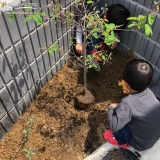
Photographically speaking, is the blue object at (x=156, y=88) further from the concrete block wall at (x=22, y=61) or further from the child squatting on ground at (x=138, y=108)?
the concrete block wall at (x=22, y=61)

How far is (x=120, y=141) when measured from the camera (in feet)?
7.20

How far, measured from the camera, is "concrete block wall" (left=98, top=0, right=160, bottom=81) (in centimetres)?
252

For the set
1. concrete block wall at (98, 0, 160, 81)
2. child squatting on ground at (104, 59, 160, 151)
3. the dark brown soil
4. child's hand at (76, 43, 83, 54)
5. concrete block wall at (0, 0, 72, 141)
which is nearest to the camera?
child squatting on ground at (104, 59, 160, 151)

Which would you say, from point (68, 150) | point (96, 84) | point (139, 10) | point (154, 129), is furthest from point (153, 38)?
point (68, 150)

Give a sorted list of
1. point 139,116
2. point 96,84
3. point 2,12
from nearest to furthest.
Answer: point 2,12 < point 139,116 < point 96,84

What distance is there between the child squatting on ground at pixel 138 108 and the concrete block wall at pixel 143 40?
946 mm

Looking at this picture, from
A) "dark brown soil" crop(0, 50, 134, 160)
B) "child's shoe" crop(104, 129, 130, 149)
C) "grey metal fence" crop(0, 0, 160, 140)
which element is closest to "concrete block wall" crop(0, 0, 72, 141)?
"grey metal fence" crop(0, 0, 160, 140)

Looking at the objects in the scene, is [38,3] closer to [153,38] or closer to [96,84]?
[96,84]

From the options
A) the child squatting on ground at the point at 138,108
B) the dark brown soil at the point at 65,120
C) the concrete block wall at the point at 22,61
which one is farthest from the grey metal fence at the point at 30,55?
the child squatting on ground at the point at 138,108

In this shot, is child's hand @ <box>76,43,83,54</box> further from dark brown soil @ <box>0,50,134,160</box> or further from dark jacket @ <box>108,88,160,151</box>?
dark jacket @ <box>108,88,160,151</box>

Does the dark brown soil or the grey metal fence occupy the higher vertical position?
the grey metal fence

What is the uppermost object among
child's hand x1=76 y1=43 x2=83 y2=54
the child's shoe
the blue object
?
child's hand x1=76 y1=43 x2=83 y2=54

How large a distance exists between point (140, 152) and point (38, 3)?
186 centimetres

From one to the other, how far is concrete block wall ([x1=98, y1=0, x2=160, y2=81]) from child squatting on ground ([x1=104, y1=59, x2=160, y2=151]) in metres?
0.95
